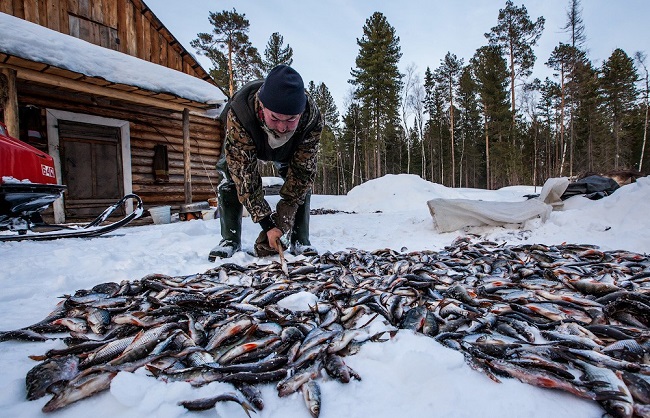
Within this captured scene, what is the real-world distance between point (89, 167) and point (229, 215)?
6.64 metres

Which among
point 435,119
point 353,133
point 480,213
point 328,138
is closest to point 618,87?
point 435,119

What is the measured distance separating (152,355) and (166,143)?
928 centimetres

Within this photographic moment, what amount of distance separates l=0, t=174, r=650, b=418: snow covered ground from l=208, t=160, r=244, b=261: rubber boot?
212mm

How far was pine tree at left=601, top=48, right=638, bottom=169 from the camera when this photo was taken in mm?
26750

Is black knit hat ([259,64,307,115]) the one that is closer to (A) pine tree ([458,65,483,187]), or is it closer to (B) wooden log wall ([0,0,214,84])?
(B) wooden log wall ([0,0,214,84])

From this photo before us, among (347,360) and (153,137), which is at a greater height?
(153,137)

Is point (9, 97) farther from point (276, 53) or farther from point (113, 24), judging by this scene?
point (276, 53)

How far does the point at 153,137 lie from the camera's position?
8.95 m

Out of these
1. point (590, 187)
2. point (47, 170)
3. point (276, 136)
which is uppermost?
point (276, 136)

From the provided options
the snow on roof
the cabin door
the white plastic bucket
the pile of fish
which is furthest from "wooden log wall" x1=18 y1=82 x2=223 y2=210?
the pile of fish

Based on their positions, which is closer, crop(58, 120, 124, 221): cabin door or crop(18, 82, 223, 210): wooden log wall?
crop(18, 82, 223, 210): wooden log wall

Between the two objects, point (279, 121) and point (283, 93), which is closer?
point (283, 93)

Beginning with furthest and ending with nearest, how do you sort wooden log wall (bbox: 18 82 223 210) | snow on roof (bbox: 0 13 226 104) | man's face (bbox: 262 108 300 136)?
wooden log wall (bbox: 18 82 223 210) → snow on roof (bbox: 0 13 226 104) → man's face (bbox: 262 108 300 136)

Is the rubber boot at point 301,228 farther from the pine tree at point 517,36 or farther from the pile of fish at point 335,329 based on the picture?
the pine tree at point 517,36
